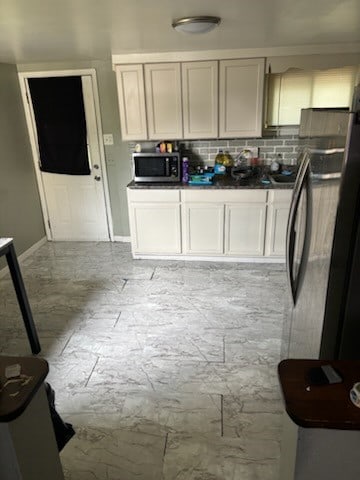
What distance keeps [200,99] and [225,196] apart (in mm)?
1047

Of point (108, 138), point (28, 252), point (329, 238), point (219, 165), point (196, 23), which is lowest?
point (28, 252)

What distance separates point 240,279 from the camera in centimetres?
376

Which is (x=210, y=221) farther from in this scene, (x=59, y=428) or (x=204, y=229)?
(x=59, y=428)

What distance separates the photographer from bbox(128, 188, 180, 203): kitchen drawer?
3930 mm

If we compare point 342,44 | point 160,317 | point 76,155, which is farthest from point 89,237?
point 342,44

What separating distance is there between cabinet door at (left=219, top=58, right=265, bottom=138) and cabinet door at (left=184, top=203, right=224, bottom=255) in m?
0.82

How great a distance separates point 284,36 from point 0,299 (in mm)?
3475

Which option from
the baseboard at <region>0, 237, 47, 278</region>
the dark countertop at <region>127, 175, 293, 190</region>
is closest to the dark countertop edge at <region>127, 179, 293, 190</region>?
the dark countertop at <region>127, 175, 293, 190</region>

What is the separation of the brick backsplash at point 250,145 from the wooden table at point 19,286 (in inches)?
91.0

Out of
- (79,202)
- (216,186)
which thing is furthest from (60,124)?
(216,186)

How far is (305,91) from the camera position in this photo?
3842 mm

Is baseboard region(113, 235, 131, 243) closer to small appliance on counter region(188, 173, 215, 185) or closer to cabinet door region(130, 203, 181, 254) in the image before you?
cabinet door region(130, 203, 181, 254)

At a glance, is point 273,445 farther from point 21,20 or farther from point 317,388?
point 21,20

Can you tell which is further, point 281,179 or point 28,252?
point 28,252
